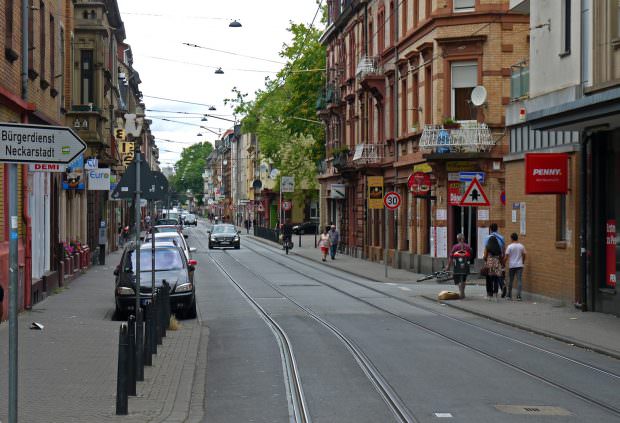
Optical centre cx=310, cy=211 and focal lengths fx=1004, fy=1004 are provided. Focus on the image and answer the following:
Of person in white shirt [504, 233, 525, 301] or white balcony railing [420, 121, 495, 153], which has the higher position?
white balcony railing [420, 121, 495, 153]

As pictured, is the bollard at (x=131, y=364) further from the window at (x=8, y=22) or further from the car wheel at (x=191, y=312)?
the window at (x=8, y=22)

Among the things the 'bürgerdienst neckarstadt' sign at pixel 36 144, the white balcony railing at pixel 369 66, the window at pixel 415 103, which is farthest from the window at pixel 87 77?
the 'bürgerdienst neckarstadt' sign at pixel 36 144

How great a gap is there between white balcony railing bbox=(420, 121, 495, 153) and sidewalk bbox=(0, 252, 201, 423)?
50.8ft

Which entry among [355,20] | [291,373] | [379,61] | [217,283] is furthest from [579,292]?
[355,20]

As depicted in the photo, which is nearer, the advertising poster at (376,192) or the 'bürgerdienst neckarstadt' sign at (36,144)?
the 'bürgerdienst neckarstadt' sign at (36,144)

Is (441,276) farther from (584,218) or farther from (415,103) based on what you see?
(584,218)

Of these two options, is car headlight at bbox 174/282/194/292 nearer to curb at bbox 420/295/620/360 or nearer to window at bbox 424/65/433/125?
curb at bbox 420/295/620/360

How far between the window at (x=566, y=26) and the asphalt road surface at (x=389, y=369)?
6.31 m

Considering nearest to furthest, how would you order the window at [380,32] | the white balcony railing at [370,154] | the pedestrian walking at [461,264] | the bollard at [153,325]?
the bollard at [153,325], the pedestrian walking at [461,264], the window at [380,32], the white balcony railing at [370,154]

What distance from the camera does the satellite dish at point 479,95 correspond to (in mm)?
32562

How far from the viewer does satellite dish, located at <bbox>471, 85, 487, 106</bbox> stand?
107 ft

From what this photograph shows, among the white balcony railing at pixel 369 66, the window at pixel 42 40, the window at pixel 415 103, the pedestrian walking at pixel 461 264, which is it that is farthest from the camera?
the white balcony railing at pixel 369 66

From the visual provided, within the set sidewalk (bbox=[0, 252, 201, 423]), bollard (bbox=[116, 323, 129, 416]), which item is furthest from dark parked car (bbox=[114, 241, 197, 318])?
bollard (bbox=[116, 323, 129, 416])

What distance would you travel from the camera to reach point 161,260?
22.0 metres
